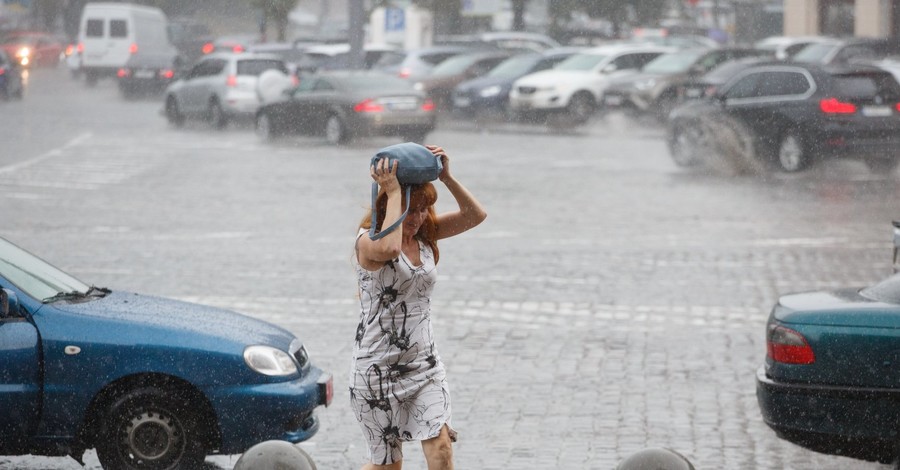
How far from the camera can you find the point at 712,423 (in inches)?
321

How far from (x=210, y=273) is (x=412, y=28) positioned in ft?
125

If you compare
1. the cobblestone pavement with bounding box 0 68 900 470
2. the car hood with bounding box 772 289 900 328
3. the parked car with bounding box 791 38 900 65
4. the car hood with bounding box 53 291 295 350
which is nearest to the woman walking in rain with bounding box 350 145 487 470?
the car hood with bounding box 53 291 295 350

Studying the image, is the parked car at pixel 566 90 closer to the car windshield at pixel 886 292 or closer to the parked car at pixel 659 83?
the parked car at pixel 659 83

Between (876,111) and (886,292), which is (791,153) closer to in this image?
(876,111)

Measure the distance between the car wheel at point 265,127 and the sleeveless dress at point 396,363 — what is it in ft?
79.5

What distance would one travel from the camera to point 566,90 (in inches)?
1267

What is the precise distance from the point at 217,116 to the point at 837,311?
26.8 metres

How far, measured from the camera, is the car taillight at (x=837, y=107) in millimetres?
20984

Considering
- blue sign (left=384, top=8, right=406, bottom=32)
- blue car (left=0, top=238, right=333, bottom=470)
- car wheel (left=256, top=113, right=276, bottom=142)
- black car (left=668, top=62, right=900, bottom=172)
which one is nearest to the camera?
blue car (left=0, top=238, right=333, bottom=470)

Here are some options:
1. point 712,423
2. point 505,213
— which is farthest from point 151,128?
point 712,423

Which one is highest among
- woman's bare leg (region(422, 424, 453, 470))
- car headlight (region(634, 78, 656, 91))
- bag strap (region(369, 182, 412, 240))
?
bag strap (region(369, 182, 412, 240))

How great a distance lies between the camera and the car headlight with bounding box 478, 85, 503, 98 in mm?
33812

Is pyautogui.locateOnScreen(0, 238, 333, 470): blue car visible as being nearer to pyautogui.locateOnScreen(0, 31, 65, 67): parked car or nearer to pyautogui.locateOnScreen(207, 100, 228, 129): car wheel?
pyautogui.locateOnScreen(207, 100, 228, 129): car wheel

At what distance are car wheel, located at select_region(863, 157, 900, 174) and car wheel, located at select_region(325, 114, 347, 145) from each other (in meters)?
9.93
